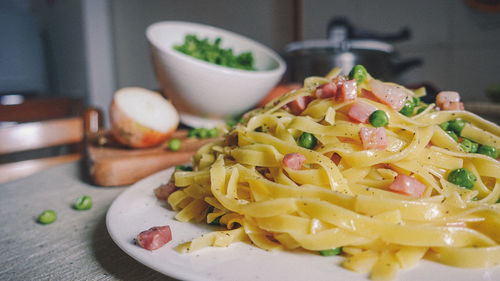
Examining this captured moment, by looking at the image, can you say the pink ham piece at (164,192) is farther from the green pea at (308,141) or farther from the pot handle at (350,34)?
the pot handle at (350,34)

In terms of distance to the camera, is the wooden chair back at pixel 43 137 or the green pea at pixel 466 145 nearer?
the green pea at pixel 466 145

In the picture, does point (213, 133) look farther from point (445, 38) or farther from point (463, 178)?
point (445, 38)

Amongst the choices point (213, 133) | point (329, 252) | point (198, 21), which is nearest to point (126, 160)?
point (213, 133)

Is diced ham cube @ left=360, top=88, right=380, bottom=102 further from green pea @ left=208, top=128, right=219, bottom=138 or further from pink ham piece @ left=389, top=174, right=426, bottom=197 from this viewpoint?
green pea @ left=208, top=128, right=219, bottom=138

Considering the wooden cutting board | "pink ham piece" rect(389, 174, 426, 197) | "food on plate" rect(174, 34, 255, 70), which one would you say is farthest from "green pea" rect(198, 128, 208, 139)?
"pink ham piece" rect(389, 174, 426, 197)

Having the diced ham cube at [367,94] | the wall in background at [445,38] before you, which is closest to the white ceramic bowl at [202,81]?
the diced ham cube at [367,94]

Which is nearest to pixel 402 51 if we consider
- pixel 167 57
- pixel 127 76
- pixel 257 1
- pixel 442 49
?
pixel 442 49
